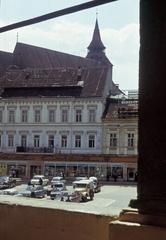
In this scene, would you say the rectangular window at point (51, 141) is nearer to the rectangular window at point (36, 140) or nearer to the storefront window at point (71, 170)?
the rectangular window at point (36, 140)

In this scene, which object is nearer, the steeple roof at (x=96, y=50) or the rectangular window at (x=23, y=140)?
the rectangular window at (x=23, y=140)

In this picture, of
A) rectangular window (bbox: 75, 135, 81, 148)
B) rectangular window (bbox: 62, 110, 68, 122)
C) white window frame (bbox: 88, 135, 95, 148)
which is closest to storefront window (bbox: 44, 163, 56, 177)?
rectangular window (bbox: 75, 135, 81, 148)

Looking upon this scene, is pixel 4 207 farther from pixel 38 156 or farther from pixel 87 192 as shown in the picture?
pixel 38 156

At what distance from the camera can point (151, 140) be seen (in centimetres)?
232

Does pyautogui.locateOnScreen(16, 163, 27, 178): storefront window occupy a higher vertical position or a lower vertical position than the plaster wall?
lower

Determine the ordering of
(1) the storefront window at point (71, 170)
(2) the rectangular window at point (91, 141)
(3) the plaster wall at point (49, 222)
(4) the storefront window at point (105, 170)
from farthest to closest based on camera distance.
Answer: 1. (2) the rectangular window at point (91, 141)
2. (1) the storefront window at point (71, 170)
3. (4) the storefront window at point (105, 170)
4. (3) the plaster wall at point (49, 222)

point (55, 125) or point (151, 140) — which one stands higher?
point (55, 125)

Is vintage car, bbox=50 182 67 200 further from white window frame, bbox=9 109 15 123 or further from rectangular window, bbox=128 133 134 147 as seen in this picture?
white window frame, bbox=9 109 15 123

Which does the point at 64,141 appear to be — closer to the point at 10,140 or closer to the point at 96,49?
the point at 10,140

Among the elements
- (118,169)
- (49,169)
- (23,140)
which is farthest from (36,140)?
(118,169)

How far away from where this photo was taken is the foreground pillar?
2.26 metres

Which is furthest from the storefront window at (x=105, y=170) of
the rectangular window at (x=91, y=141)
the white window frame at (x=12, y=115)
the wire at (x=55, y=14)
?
the wire at (x=55, y=14)

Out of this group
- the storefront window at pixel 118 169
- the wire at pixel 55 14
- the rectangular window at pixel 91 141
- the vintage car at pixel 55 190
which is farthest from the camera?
the rectangular window at pixel 91 141

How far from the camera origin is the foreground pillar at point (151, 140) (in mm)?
2260
